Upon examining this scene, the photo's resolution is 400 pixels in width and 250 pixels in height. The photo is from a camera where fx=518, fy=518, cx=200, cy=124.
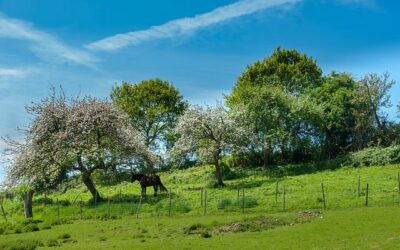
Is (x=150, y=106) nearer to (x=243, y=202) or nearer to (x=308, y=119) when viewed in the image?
(x=308, y=119)

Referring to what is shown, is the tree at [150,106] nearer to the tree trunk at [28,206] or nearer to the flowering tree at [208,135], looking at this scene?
the flowering tree at [208,135]

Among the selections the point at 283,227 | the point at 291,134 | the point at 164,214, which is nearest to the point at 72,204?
the point at 164,214

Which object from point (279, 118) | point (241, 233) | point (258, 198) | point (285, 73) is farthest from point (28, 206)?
point (285, 73)

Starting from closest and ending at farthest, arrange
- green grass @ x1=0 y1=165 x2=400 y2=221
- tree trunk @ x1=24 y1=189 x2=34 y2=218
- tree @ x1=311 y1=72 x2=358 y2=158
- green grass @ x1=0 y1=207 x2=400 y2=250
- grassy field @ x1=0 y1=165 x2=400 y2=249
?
green grass @ x1=0 y1=207 x2=400 y2=250
grassy field @ x1=0 y1=165 x2=400 y2=249
green grass @ x1=0 y1=165 x2=400 y2=221
tree trunk @ x1=24 y1=189 x2=34 y2=218
tree @ x1=311 y1=72 x2=358 y2=158

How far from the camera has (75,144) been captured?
1756 inches

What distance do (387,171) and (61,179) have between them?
Answer: 99.0ft

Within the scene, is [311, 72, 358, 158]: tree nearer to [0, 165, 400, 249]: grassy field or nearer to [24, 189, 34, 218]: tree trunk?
[0, 165, 400, 249]: grassy field

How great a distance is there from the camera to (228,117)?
54000 mm

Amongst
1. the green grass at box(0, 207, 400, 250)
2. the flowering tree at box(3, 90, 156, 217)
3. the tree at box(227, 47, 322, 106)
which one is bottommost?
the green grass at box(0, 207, 400, 250)

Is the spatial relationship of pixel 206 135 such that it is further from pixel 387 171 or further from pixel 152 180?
pixel 387 171

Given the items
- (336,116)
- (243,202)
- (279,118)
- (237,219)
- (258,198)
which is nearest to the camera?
(237,219)

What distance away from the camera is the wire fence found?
34.7 meters

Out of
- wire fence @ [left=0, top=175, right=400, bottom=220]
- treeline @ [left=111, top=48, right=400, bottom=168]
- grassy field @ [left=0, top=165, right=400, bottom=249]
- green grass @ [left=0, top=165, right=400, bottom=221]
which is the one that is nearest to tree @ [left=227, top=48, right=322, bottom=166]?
treeline @ [left=111, top=48, right=400, bottom=168]

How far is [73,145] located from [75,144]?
0.19 meters
